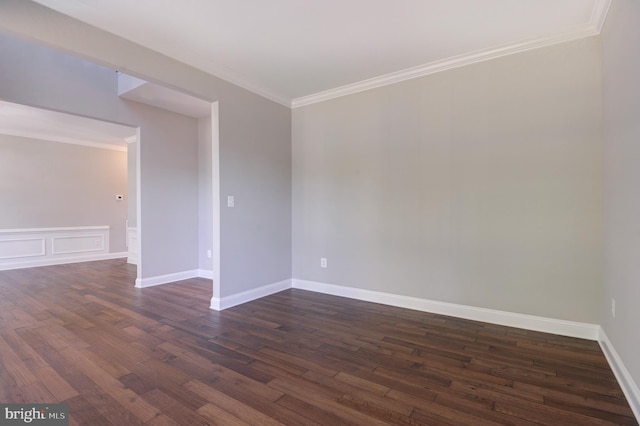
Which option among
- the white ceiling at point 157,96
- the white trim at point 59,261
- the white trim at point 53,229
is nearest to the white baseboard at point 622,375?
the white ceiling at point 157,96

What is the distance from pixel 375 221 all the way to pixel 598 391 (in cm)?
221

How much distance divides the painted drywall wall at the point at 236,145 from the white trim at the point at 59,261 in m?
3.48

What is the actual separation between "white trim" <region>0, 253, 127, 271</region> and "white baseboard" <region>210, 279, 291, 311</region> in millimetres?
5084

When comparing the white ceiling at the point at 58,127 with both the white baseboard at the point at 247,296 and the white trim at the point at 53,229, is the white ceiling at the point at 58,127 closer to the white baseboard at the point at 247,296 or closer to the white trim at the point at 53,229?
the white trim at the point at 53,229

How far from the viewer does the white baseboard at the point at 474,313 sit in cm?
251

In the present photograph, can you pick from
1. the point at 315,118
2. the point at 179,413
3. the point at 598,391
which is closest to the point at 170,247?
the point at 315,118

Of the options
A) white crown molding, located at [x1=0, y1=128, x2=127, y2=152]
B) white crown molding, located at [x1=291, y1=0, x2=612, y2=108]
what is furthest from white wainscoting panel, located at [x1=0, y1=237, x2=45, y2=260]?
white crown molding, located at [x1=291, y1=0, x2=612, y2=108]

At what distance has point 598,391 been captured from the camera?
176cm

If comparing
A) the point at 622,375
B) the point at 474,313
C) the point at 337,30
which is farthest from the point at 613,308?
the point at 337,30

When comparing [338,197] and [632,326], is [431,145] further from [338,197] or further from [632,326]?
[632,326]

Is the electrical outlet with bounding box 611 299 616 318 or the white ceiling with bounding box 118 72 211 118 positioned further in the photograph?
the white ceiling with bounding box 118 72 211 118

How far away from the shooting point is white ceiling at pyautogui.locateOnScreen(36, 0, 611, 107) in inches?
84.9

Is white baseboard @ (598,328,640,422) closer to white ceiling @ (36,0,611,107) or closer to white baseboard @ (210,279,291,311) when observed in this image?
white ceiling @ (36,0,611,107)

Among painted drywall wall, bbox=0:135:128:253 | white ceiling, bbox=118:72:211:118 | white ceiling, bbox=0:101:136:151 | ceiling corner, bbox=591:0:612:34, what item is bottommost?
painted drywall wall, bbox=0:135:128:253
